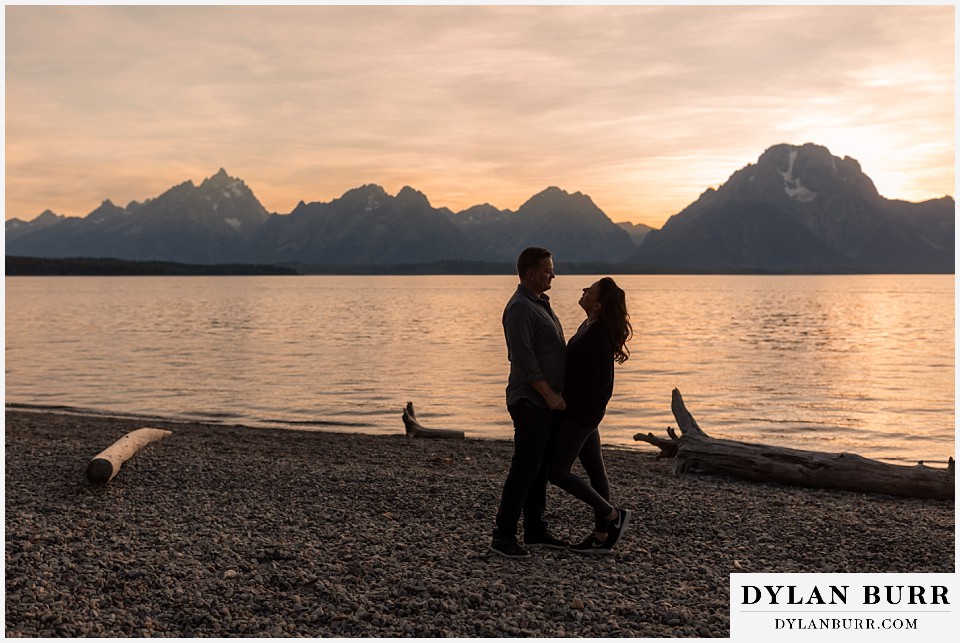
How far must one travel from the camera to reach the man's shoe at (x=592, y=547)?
890 cm

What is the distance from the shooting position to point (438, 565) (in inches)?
336

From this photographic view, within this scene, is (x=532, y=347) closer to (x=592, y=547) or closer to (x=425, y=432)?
(x=592, y=547)

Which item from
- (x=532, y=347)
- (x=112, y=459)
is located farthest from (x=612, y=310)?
(x=112, y=459)

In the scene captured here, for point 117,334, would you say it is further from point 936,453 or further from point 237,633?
point 237,633

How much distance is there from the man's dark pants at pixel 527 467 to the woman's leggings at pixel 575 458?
4.8 inches

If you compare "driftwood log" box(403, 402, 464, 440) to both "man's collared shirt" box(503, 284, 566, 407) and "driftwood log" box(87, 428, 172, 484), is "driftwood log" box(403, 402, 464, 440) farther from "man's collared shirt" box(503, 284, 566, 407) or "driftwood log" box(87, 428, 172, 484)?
"man's collared shirt" box(503, 284, 566, 407)

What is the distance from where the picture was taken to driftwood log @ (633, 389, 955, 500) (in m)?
12.7

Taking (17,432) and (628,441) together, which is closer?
(17,432)

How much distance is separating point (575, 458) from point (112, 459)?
750 centimetres

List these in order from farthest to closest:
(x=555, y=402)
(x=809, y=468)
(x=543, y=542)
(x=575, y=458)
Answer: (x=809, y=468) → (x=543, y=542) → (x=575, y=458) → (x=555, y=402)

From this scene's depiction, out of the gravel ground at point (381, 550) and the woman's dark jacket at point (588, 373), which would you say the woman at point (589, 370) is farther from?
the gravel ground at point (381, 550)

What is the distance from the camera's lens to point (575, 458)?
8539 millimetres

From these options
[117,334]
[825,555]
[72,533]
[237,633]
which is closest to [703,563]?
[825,555]

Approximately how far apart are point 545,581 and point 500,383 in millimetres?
26165
